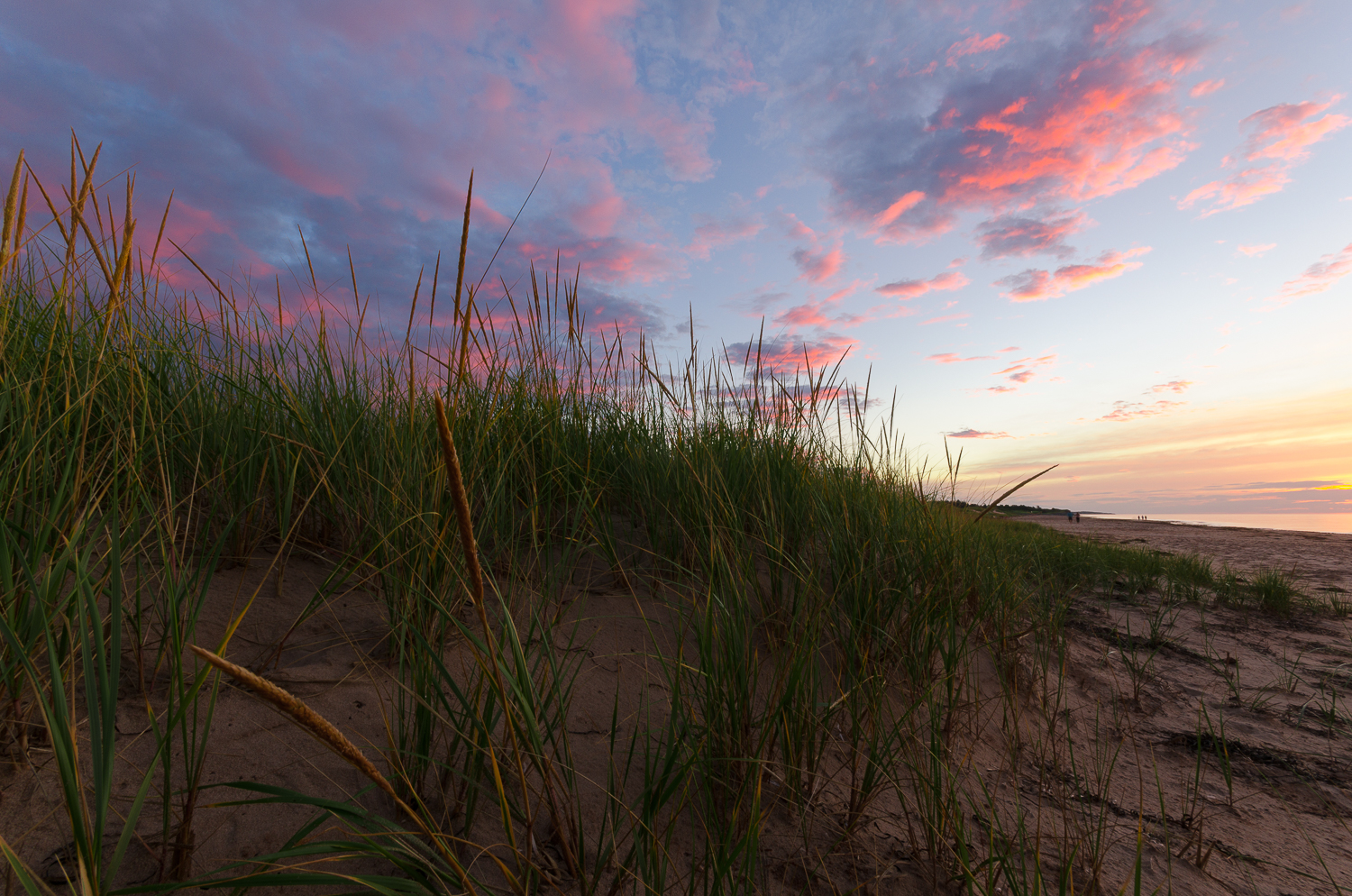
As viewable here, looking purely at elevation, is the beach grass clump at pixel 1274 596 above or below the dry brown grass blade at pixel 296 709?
below

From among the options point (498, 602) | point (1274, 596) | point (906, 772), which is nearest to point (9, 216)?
point (498, 602)

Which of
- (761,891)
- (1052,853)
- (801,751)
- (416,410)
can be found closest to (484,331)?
(416,410)

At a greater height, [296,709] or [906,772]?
[296,709]

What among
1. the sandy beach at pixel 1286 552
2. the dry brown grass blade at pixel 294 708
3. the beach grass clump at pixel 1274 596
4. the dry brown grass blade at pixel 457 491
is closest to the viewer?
the dry brown grass blade at pixel 294 708

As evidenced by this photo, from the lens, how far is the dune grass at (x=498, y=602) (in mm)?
1061

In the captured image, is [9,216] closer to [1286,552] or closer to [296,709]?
[296,709]

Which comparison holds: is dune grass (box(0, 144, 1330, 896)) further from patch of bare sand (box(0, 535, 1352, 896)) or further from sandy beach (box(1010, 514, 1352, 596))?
sandy beach (box(1010, 514, 1352, 596))

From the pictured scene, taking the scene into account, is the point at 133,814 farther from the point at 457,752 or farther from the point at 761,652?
the point at 761,652

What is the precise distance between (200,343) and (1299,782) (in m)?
4.64

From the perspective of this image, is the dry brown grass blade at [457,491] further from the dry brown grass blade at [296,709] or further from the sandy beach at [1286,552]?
the sandy beach at [1286,552]

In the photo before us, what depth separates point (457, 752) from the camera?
1.37 metres

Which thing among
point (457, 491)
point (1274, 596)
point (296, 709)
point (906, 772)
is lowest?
point (906, 772)

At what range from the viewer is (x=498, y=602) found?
1.88 m

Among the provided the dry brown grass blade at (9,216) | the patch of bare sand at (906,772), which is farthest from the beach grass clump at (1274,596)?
the dry brown grass blade at (9,216)
